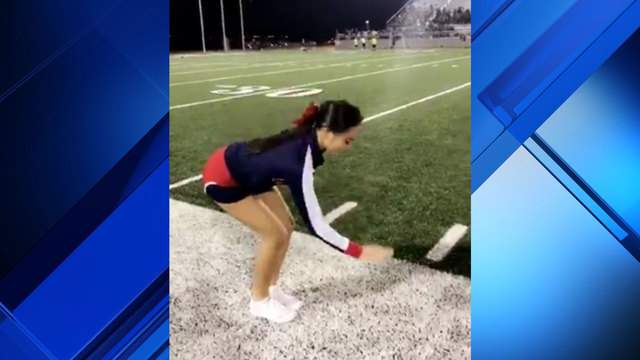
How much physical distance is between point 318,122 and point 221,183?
30 cm

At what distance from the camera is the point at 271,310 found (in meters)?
1.55

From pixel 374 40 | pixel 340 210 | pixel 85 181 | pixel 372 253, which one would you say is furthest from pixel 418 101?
pixel 85 181

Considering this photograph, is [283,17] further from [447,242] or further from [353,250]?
[447,242]

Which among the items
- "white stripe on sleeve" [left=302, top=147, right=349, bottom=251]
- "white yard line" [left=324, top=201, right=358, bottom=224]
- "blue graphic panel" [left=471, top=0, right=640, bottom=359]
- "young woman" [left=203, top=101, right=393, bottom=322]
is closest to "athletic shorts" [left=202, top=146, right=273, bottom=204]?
"young woman" [left=203, top=101, right=393, bottom=322]

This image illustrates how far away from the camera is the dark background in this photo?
153cm

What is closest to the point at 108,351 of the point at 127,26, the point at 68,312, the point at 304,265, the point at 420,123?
the point at 68,312

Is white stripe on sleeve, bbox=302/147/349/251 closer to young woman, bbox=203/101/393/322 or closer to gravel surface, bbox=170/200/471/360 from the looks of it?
young woman, bbox=203/101/393/322

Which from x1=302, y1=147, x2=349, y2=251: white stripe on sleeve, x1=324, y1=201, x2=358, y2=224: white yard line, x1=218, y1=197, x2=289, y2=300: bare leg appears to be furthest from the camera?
x1=324, y1=201, x2=358, y2=224: white yard line

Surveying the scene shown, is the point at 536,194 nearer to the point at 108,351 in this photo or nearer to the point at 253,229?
the point at 253,229

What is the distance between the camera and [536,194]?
4.95 ft

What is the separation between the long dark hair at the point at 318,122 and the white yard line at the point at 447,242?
50cm

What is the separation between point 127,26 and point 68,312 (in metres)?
0.81

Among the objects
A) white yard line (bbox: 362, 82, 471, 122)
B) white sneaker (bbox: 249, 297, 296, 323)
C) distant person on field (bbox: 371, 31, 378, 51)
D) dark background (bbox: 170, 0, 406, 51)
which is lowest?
white sneaker (bbox: 249, 297, 296, 323)

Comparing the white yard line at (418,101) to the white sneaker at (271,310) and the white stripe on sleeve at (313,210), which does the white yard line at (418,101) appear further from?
the white sneaker at (271,310)
